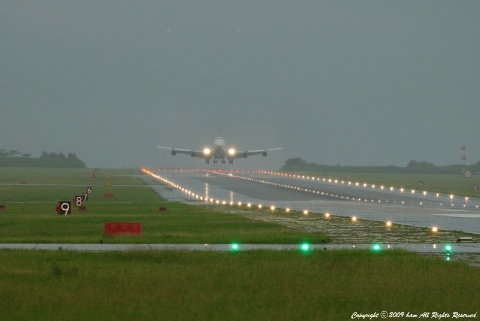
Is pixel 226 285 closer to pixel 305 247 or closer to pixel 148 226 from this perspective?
pixel 305 247

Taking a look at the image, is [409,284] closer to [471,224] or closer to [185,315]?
[185,315]

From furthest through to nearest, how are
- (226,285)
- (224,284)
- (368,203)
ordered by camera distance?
(368,203)
(224,284)
(226,285)

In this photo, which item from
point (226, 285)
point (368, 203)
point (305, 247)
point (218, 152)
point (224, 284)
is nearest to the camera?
point (226, 285)

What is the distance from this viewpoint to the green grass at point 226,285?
1872 cm

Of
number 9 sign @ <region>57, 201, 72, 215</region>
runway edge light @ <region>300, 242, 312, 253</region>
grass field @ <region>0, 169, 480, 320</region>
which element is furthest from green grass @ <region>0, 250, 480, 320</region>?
number 9 sign @ <region>57, 201, 72, 215</region>

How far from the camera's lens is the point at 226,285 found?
73.0 feet

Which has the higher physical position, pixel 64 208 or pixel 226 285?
pixel 64 208

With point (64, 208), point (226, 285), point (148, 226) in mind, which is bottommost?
point (226, 285)

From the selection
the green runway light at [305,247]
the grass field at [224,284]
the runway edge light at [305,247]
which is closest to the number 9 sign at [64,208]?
the grass field at [224,284]

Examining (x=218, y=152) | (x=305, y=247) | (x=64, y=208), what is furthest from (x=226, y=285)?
(x=218, y=152)

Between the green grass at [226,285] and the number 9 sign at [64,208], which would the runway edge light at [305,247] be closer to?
the green grass at [226,285]

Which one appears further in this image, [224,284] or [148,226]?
[148,226]

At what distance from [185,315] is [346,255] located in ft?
37.6

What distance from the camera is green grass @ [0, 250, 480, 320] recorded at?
18.7m
